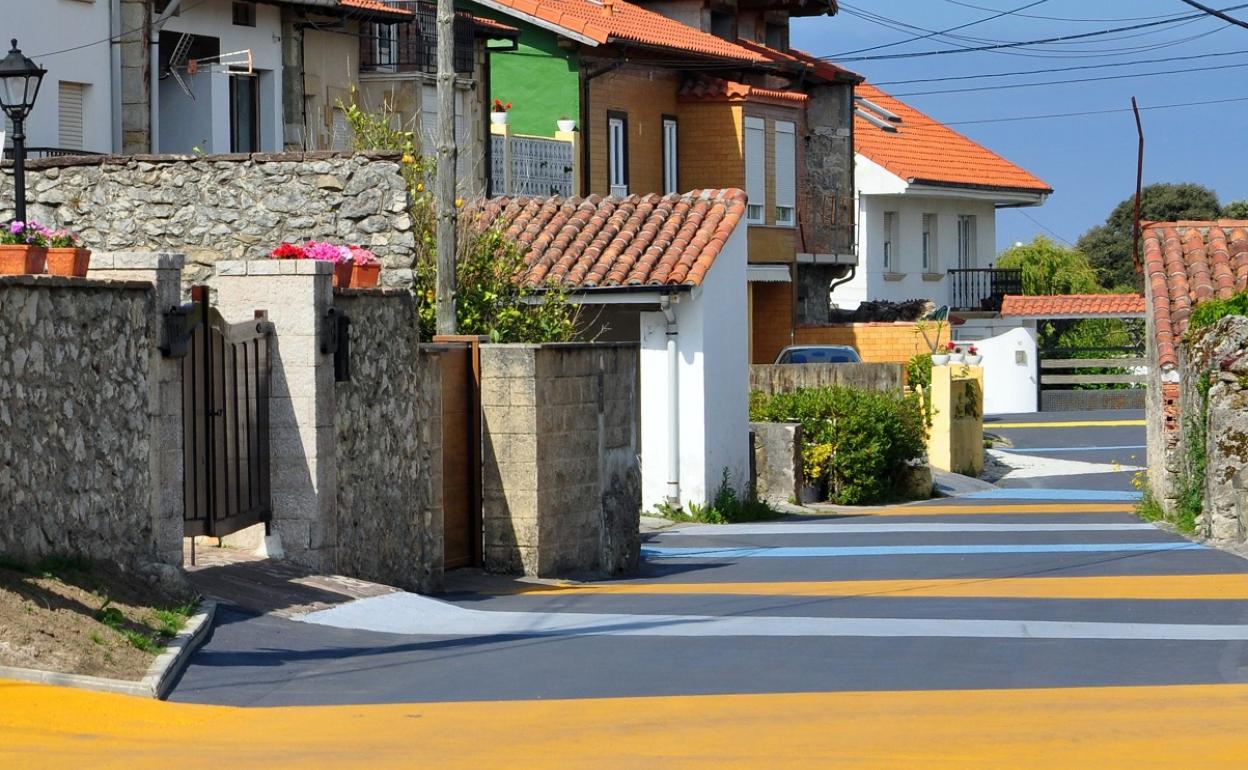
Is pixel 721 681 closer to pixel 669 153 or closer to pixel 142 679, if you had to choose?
pixel 142 679

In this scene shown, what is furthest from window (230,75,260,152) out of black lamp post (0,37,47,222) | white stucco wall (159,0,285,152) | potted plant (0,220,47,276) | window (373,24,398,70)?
potted plant (0,220,47,276)

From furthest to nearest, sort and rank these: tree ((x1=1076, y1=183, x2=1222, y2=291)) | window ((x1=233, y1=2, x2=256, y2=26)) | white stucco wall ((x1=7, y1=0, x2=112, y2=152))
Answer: tree ((x1=1076, y1=183, x2=1222, y2=291)), window ((x1=233, y1=2, x2=256, y2=26)), white stucco wall ((x1=7, y1=0, x2=112, y2=152))

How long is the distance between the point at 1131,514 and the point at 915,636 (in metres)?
12.9

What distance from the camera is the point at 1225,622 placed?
12.8 metres

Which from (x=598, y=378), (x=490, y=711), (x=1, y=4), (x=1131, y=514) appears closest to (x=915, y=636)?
(x=490, y=711)

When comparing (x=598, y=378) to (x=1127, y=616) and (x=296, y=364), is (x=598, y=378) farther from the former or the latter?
(x=1127, y=616)

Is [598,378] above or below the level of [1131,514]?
above

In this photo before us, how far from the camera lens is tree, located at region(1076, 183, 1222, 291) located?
8906 cm

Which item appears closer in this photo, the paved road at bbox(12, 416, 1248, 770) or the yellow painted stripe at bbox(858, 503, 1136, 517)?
the paved road at bbox(12, 416, 1248, 770)

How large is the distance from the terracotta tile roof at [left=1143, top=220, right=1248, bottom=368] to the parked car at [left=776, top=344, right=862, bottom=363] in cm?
1440

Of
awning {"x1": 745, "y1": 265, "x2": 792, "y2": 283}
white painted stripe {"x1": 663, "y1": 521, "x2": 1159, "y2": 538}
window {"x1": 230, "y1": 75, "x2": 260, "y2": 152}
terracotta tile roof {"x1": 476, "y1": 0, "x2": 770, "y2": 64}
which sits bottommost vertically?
white painted stripe {"x1": 663, "y1": 521, "x2": 1159, "y2": 538}

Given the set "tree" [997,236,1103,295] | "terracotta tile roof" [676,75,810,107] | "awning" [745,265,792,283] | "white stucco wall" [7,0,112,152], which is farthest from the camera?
"tree" [997,236,1103,295]

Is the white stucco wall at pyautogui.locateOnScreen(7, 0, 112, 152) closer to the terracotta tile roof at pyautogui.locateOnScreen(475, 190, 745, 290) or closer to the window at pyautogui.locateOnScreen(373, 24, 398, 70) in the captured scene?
the window at pyautogui.locateOnScreen(373, 24, 398, 70)

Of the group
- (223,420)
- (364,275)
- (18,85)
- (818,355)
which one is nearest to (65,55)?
(18,85)
